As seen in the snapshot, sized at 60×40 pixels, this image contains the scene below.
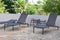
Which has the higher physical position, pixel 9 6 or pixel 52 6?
pixel 52 6

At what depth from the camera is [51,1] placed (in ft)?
61.4

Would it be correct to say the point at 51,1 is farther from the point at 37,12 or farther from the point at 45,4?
the point at 37,12

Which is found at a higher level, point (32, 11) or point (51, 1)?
point (51, 1)

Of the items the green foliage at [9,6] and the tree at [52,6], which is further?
the green foliage at [9,6]

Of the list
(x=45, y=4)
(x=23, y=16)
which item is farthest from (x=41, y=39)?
(x=45, y=4)

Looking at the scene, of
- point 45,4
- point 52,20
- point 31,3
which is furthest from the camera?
point 31,3

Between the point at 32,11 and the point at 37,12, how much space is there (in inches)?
42.7

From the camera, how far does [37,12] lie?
76.9ft

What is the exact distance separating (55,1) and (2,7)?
18.0 feet

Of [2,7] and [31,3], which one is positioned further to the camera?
[31,3]

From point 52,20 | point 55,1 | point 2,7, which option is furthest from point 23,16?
point 2,7

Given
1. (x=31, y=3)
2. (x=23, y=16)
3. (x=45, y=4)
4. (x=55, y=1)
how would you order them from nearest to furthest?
1. (x=23, y=16)
2. (x=55, y=1)
3. (x=45, y=4)
4. (x=31, y=3)

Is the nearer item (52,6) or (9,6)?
(52,6)

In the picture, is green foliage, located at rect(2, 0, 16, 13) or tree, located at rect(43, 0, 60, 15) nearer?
tree, located at rect(43, 0, 60, 15)
